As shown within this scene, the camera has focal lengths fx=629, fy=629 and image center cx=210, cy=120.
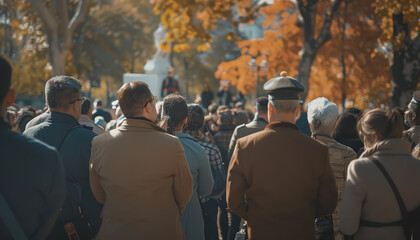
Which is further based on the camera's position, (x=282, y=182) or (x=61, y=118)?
(x=61, y=118)

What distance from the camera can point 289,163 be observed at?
4242 mm

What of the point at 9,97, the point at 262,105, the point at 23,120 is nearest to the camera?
the point at 9,97

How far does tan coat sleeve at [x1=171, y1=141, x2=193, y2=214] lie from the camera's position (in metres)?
4.29

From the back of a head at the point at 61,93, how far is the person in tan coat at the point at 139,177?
65cm

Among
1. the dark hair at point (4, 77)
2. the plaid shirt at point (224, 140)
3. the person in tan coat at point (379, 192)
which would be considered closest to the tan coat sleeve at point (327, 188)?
the person in tan coat at point (379, 192)

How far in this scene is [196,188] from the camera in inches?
213

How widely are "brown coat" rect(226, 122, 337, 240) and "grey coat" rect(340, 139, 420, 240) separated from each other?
18 centimetres

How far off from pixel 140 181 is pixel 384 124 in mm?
1702

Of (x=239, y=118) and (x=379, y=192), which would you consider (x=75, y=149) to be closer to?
(x=379, y=192)

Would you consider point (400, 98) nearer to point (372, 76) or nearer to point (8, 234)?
point (372, 76)

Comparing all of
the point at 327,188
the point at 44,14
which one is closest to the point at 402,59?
the point at 44,14

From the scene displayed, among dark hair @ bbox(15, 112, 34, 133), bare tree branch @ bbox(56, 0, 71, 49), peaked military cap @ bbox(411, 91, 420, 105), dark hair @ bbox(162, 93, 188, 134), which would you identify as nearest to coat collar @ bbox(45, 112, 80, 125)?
dark hair @ bbox(162, 93, 188, 134)

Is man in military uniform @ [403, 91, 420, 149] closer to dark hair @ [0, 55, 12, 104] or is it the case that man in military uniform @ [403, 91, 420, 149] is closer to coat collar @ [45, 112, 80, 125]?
coat collar @ [45, 112, 80, 125]

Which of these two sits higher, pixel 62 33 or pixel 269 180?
pixel 62 33
